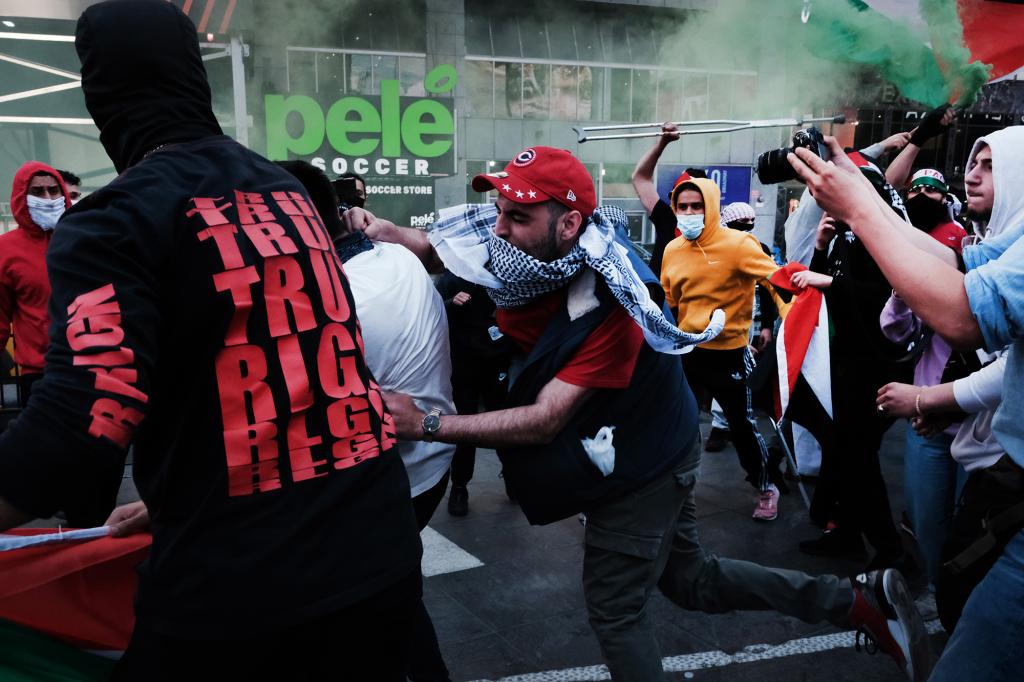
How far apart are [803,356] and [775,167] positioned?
2621 mm

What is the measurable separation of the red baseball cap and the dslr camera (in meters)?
0.49

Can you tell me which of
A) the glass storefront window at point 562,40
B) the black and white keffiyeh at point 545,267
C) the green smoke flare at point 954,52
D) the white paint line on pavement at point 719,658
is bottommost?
the white paint line on pavement at point 719,658

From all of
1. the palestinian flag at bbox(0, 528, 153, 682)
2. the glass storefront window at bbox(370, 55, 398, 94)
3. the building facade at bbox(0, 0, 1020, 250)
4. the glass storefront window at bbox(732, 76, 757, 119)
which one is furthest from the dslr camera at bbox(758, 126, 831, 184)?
the glass storefront window at bbox(732, 76, 757, 119)

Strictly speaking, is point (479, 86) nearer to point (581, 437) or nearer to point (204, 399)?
point (581, 437)

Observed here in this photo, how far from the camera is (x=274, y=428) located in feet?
4.91

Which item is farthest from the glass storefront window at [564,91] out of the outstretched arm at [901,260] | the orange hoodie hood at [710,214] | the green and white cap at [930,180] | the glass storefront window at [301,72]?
the outstretched arm at [901,260]

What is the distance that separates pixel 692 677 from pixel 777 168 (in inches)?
81.1

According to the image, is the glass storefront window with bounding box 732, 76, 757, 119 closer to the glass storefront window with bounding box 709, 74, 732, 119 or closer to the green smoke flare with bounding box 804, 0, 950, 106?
the glass storefront window with bounding box 709, 74, 732, 119

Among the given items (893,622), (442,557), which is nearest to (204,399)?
(893,622)

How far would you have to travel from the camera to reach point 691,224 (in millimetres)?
5324

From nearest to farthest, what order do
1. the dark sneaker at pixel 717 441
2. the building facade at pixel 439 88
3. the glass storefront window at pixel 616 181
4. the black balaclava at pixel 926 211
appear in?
the black balaclava at pixel 926 211 → the dark sneaker at pixel 717 441 → the building facade at pixel 439 88 → the glass storefront window at pixel 616 181

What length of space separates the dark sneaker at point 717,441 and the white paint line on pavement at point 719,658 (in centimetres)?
321

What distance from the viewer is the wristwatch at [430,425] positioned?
7.75 feet

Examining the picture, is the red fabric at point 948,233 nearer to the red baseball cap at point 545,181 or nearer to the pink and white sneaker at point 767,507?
the pink and white sneaker at point 767,507
